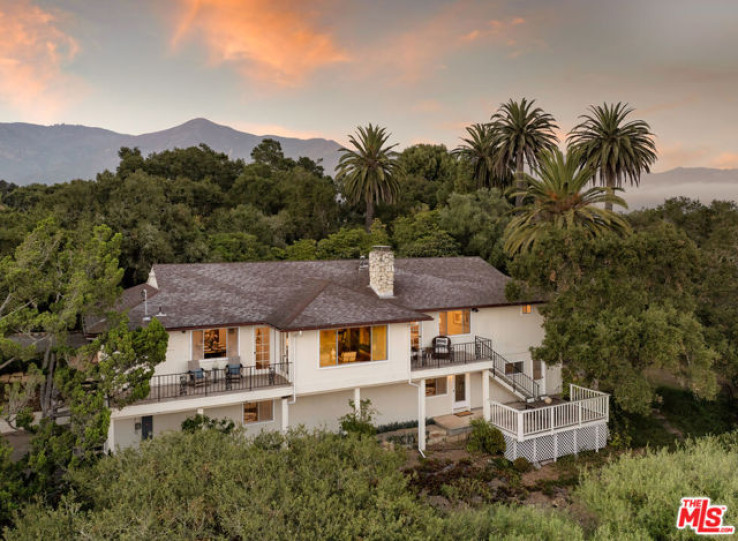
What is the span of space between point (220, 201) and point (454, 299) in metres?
33.9

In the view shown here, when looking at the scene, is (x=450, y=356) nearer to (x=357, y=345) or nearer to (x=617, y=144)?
(x=357, y=345)

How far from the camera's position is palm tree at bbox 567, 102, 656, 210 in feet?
124

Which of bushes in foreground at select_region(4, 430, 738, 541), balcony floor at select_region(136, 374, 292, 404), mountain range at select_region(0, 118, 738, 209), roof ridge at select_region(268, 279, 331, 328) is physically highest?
mountain range at select_region(0, 118, 738, 209)

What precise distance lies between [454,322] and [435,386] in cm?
317

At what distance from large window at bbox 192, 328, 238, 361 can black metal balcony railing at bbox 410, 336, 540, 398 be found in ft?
24.2

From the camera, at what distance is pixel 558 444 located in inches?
758

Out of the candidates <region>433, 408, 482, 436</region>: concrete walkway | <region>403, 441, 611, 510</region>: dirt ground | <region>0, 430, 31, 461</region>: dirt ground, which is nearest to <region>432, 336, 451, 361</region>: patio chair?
<region>433, 408, 482, 436</region>: concrete walkway

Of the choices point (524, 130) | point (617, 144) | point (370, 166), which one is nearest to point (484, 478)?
point (617, 144)

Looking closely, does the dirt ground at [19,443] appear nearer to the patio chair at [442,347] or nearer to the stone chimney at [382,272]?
the stone chimney at [382,272]

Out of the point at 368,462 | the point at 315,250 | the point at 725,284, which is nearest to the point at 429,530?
the point at 368,462

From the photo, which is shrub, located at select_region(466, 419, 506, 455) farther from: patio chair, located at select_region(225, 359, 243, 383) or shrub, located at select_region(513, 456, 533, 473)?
patio chair, located at select_region(225, 359, 243, 383)

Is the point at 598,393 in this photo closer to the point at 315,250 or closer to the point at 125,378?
the point at 125,378

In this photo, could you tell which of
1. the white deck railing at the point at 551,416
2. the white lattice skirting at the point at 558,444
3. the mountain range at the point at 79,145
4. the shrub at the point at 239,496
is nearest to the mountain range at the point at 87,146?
the mountain range at the point at 79,145

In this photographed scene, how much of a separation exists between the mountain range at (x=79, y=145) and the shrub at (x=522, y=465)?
3716 inches
